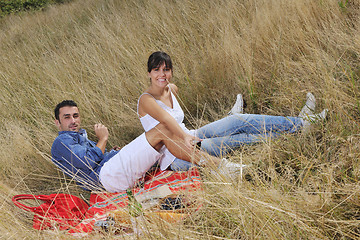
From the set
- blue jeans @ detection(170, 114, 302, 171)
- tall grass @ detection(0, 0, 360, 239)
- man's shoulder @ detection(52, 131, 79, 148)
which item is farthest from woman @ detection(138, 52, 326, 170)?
man's shoulder @ detection(52, 131, 79, 148)

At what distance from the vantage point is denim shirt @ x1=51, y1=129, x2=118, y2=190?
2.69m

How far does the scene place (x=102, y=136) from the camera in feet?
10.2

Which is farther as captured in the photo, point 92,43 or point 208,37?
point 92,43

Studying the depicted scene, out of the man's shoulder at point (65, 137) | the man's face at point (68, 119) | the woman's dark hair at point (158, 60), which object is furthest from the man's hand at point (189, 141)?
the man's face at point (68, 119)

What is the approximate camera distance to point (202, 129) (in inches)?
117

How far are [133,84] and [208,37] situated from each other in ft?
3.64

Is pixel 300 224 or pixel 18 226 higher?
pixel 18 226

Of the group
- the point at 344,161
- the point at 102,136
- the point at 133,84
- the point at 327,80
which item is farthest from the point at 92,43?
the point at 344,161

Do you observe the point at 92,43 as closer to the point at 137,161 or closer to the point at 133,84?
the point at 133,84

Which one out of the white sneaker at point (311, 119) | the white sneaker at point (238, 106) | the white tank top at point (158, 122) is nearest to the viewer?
the white sneaker at point (311, 119)

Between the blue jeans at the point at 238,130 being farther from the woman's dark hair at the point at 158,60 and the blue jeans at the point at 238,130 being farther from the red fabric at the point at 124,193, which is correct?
the woman's dark hair at the point at 158,60

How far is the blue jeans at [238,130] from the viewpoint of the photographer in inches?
104

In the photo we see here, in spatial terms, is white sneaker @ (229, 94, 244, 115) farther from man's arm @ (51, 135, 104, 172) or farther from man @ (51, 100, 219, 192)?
man's arm @ (51, 135, 104, 172)

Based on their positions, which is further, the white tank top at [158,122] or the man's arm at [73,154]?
the white tank top at [158,122]
